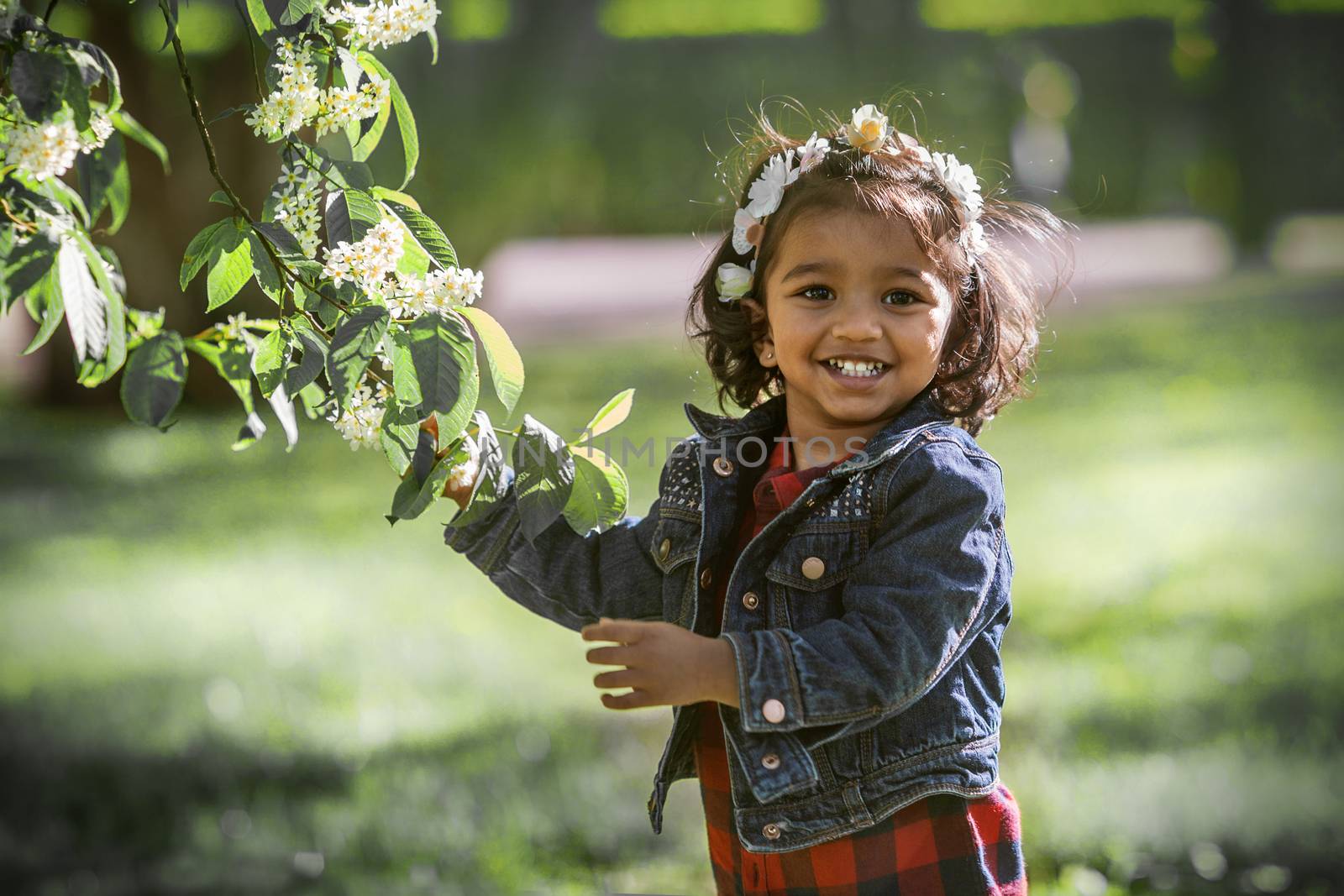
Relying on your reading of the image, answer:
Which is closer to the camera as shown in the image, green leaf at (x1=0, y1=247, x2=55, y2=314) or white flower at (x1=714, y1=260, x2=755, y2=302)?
green leaf at (x1=0, y1=247, x2=55, y2=314)

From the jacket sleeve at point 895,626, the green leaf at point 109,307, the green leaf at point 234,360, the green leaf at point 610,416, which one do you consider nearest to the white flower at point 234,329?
the green leaf at point 234,360

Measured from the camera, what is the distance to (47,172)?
1491 millimetres

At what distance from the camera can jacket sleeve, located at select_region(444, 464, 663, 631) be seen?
1.91 meters

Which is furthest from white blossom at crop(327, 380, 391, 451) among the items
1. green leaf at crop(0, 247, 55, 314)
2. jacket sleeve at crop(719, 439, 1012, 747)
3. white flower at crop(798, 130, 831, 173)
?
white flower at crop(798, 130, 831, 173)

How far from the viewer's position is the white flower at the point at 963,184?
183cm

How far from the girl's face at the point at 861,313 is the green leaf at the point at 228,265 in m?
0.65

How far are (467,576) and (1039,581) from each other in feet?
6.41

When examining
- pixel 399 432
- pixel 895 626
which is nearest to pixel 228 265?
pixel 399 432

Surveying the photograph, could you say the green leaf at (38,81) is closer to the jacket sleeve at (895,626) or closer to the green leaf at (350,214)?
the green leaf at (350,214)

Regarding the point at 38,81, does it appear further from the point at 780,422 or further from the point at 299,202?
the point at 780,422

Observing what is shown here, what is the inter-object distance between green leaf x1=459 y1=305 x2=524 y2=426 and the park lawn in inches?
16.0

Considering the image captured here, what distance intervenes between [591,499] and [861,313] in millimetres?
397

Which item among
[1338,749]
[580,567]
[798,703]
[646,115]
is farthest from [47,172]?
[646,115]

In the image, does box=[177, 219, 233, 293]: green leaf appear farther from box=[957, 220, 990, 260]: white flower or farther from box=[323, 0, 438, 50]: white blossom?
box=[957, 220, 990, 260]: white flower
